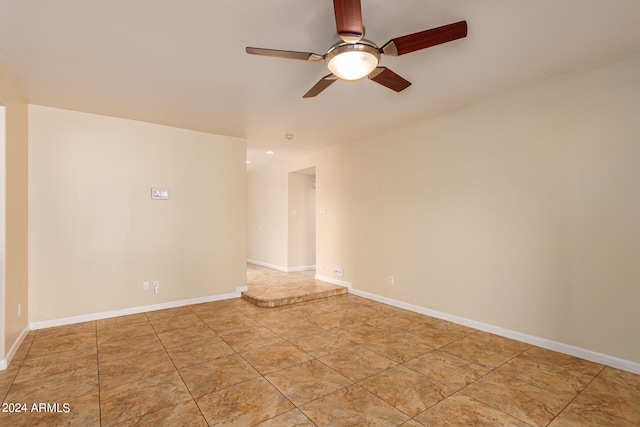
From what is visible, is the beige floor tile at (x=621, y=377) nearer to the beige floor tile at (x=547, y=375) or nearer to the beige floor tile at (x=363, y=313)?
the beige floor tile at (x=547, y=375)

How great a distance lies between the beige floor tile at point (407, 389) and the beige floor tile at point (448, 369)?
3.5 inches

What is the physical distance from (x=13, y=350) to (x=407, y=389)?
3.53m

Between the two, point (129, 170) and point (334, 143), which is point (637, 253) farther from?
point (129, 170)

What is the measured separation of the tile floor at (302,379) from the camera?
6.53 ft

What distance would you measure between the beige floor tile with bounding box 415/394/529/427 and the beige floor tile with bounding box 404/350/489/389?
24cm

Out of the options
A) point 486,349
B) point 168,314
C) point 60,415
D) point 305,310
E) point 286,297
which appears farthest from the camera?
point 286,297

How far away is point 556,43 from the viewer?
7.86 feet

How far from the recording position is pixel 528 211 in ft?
10.4

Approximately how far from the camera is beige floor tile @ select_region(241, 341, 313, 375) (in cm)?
267

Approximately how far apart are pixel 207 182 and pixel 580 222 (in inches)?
180

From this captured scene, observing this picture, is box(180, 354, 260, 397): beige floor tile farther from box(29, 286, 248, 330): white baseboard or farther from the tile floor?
box(29, 286, 248, 330): white baseboard

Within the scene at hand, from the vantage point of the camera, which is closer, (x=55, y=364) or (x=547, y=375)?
(x=547, y=375)

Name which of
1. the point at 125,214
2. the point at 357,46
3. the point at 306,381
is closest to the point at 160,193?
the point at 125,214

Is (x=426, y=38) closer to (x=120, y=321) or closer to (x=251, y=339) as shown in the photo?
(x=251, y=339)
